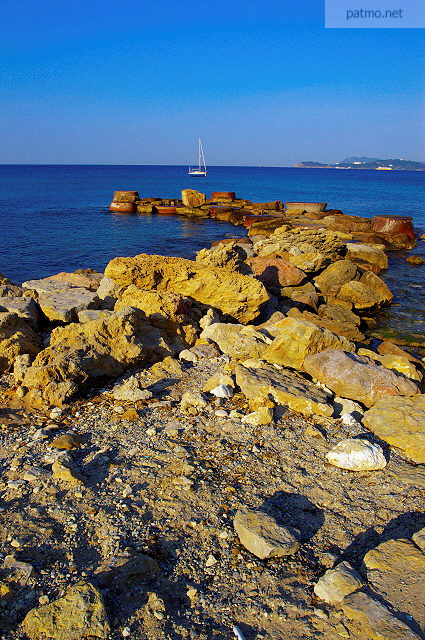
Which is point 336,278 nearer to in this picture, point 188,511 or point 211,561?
point 188,511

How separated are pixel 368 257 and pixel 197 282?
12680 millimetres

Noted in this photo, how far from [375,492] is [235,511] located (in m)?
1.40

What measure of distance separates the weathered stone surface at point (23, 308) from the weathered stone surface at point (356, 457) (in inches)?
223

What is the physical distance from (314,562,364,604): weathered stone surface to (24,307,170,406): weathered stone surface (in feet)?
12.3

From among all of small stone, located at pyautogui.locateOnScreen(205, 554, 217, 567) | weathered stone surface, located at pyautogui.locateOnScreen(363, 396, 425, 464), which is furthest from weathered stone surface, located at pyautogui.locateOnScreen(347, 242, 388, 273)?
small stone, located at pyautogui.locateOnScreen(205, 554, 217, 567)

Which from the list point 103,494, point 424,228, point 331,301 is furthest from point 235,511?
point 424,228

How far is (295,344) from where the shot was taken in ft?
22.5

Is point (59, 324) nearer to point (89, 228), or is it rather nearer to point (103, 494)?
point (103, 494)

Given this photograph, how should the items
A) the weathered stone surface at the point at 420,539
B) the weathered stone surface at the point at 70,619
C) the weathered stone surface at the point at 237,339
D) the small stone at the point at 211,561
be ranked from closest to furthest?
the weathered stone surface at the point at 70,619 → the small stone at the point at 211,561 → the weathered stone surface at the point at 420,539 → the weathered stone surface at the point at 237,339

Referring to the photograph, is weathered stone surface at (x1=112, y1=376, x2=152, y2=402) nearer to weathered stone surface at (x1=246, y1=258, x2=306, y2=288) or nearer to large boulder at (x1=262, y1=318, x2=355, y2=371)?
large boulder at (x1=262, y1=318, x2=355, y2=371)

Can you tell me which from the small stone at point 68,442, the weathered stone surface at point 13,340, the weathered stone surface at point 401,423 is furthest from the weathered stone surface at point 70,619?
the weathered stone surface at point 13,340

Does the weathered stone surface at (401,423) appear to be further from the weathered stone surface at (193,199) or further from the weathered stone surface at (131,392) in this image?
the weathered stone surface at (193,199)

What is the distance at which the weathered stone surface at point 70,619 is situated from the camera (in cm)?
271

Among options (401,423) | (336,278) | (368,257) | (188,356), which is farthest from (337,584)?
(368,257)
